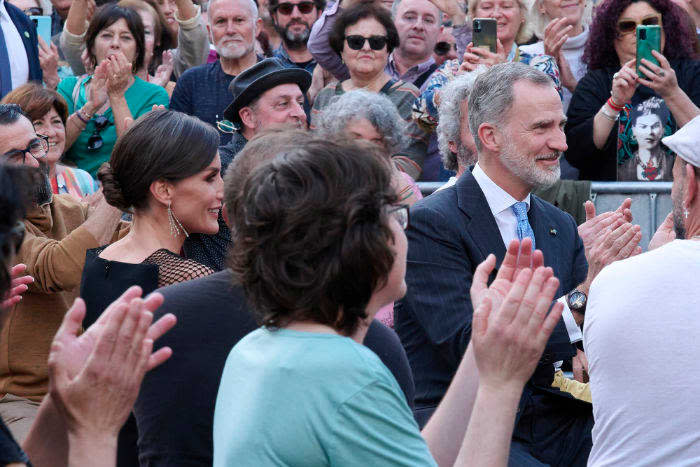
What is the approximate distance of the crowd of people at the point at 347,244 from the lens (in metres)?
2.05

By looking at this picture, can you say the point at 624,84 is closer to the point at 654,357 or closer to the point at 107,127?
the point at 107,127

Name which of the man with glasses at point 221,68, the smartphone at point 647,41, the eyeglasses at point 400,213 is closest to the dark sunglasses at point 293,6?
the man with glasses at point 221,68

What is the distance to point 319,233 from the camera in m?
2.05

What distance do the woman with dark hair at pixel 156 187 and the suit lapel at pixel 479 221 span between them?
38.2 inches

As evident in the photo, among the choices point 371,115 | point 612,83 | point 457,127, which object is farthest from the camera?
point 612,83

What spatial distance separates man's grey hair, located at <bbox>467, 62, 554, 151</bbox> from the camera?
4367 millimetres

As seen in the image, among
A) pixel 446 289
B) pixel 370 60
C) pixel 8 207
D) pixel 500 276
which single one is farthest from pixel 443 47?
pixel 8 207

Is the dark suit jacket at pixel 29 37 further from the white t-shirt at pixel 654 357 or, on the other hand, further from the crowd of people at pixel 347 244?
the white t-shirt at pixel 654 357

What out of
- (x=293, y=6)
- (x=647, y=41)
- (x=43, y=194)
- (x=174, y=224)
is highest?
(x=293, y=6)

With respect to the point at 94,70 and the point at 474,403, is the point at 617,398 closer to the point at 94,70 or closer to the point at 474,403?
the point at 474,403

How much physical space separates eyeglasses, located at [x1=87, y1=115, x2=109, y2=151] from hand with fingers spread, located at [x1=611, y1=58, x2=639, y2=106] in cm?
→ 353

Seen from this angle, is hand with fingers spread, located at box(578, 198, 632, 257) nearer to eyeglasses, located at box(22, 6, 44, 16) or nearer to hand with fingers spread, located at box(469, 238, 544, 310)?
hand with fingers spread, located at box(469, 238, 544, 310)

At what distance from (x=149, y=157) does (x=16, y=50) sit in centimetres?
394

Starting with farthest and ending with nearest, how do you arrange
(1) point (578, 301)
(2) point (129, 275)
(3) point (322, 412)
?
(1) point (578, 301) < (2) point (129, 275) < (3) point (322, 412)
